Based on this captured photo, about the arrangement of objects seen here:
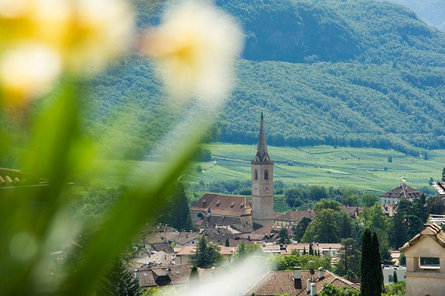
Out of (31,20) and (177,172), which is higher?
(31,20)

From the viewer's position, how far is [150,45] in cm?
174

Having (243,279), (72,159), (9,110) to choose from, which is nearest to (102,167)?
(72,159)

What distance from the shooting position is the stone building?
10.3m

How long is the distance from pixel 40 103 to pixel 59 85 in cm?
8

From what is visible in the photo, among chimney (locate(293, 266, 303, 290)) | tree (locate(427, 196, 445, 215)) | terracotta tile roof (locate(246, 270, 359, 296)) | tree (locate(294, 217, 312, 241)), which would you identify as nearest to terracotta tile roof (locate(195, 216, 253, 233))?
tree (locate(294, 217, 312, 241))

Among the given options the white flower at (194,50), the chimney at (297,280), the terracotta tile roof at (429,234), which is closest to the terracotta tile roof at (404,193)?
the chimney at (297,280)

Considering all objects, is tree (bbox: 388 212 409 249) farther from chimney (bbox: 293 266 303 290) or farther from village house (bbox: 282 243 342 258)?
chimney (bbox: 293 266 303 290)

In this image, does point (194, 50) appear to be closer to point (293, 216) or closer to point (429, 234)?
point (429, 234)

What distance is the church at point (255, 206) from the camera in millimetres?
158125

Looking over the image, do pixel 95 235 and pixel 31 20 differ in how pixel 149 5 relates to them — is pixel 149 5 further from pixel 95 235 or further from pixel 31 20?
pixel 95 235

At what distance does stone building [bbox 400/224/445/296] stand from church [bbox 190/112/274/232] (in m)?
145

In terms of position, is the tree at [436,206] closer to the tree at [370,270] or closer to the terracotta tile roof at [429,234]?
the tree at [370,270]

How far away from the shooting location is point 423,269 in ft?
34.8

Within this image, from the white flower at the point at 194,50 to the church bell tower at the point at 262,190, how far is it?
511 feet
